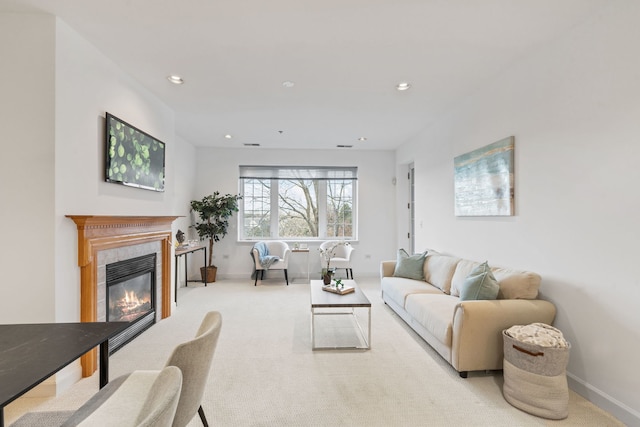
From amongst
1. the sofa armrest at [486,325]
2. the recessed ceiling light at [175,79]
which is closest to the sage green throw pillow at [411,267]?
the sofa armrest at [486,325]

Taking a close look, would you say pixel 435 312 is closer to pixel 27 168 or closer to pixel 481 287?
pixel 481 287

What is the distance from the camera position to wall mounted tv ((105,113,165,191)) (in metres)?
2.68

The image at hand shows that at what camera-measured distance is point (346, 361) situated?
2.59m

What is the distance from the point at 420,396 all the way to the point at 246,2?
294cm

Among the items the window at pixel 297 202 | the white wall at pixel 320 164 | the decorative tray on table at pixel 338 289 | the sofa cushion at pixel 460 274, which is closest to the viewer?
the sofa cushion at pixel 460 274

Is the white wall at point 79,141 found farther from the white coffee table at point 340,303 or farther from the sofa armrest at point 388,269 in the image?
the sofa armrest at point 388,269

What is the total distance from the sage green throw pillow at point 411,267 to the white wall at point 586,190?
1.13 meters

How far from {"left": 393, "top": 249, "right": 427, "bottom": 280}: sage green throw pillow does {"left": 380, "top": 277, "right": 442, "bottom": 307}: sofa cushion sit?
3.3 inches

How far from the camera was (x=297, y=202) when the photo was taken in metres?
6.30

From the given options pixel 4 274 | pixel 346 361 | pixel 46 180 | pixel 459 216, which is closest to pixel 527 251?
pixel 459 216

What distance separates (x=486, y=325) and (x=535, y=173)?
1.34 m

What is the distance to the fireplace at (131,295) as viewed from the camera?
9.05ft

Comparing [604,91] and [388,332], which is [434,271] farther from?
[604,91]

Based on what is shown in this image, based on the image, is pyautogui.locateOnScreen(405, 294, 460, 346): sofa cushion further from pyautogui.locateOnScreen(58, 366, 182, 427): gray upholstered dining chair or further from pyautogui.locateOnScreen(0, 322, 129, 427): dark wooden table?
pyautogui.locateOnScreen(0, 322, 129, 427): dark wooden table
